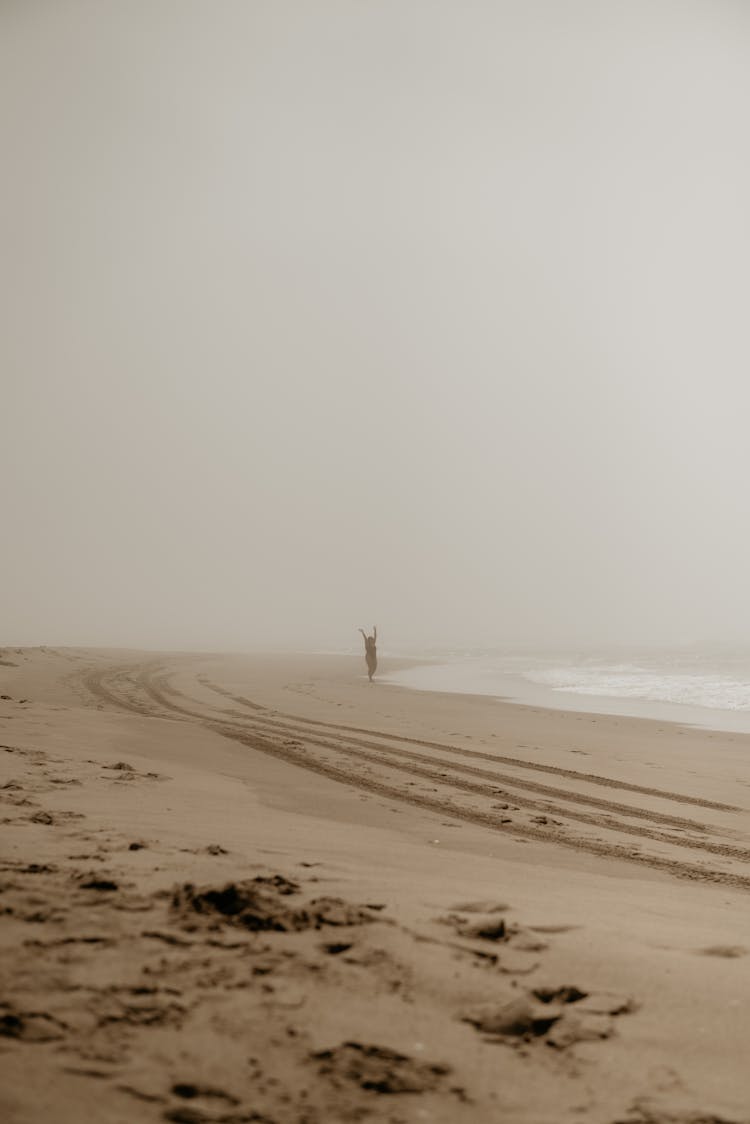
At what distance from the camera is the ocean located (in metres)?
18.8

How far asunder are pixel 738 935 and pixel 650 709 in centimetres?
1578

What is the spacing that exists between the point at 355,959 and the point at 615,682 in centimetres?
2581

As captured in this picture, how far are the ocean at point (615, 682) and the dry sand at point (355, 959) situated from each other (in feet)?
36.9

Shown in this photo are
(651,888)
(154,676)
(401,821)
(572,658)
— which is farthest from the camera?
(572,658)

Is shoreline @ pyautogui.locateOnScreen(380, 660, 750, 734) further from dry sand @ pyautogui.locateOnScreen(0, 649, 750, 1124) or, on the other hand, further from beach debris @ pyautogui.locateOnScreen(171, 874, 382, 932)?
beach debris @ pyautogui.locateOnScreen(171, 874, 382, 932)

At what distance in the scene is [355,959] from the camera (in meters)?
2.80

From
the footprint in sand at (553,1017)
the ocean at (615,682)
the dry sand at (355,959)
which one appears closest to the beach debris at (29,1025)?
the dry sand at (355,959)

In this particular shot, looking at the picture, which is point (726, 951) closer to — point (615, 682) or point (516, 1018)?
point (516, 1018)

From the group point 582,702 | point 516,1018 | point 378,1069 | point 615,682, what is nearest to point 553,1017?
point 516,1018

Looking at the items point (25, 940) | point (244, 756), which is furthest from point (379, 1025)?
point (244, 756)

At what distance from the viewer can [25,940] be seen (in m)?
2.68

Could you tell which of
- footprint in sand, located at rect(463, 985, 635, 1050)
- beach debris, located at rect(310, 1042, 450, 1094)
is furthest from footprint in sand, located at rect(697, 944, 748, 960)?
beach debris, located at rect(310, 1042, 450, 1094)

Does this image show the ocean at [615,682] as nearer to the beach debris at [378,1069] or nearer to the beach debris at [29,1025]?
the beach debris at [378,1069]

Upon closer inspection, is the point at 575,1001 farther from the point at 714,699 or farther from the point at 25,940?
the point at 714,699
